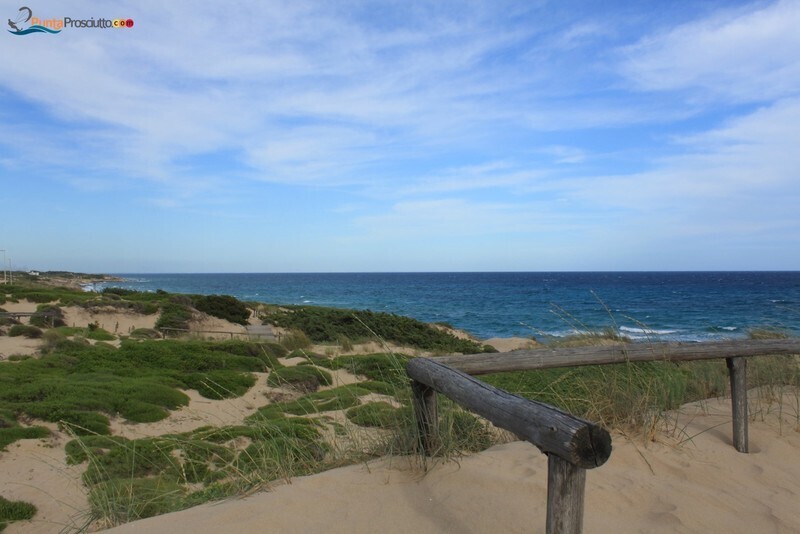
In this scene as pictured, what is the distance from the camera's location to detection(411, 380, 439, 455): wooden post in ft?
14.6

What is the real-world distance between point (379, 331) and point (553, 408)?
2097 cm

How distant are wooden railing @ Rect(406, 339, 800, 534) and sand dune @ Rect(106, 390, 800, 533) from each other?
1.47ft

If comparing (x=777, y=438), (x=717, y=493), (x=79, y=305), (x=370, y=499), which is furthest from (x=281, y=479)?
(x=79, y=305)

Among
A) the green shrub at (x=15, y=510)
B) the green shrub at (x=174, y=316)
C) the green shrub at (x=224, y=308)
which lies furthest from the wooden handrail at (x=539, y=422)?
the green shrub at (x=224, y=308)

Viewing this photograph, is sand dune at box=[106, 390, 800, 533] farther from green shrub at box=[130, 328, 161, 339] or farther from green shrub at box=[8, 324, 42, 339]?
green shrub at box=[130, 328, 161, 339]

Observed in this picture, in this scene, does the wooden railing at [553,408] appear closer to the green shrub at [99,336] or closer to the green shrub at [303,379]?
the green shrub at [303,379]

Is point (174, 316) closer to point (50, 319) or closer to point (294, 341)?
point (50, 319)

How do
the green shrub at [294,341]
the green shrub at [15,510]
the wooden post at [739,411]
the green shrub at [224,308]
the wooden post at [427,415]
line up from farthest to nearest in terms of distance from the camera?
the green shrub at [224,308]
the green shrub at [294,341]
the green shrub at [15,510]
the wooden post at [739,411]
the wooden post at [427,415]

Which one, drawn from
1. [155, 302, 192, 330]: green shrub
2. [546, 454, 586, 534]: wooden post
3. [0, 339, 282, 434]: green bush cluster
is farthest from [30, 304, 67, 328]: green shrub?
[546, 454, 586, 534]: wooden post

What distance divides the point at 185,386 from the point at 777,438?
11749 millimetres

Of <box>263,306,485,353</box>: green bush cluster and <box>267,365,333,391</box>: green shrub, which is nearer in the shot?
<box>267,365,333,391</box>: green shrub

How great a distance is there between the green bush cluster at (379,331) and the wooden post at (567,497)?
17440 mm

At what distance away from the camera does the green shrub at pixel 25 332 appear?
62.7ft

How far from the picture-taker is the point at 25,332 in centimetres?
1927
